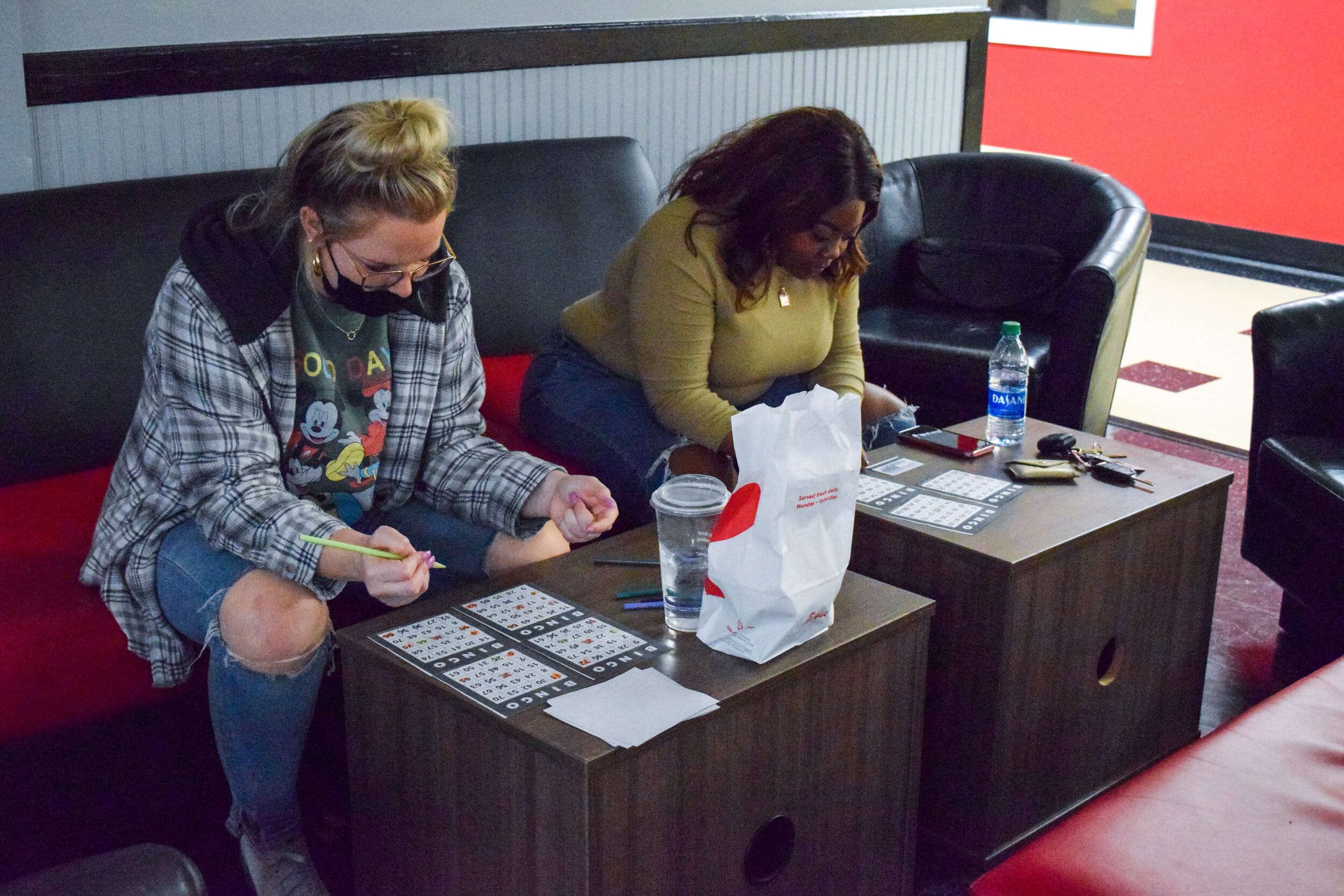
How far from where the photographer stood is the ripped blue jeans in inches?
62.0

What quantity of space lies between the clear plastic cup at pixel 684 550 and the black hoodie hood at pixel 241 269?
51 centimetres

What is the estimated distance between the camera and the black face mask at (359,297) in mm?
1652

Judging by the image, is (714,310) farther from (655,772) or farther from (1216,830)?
(1216,830)

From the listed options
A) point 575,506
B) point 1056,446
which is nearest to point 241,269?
point 575,506

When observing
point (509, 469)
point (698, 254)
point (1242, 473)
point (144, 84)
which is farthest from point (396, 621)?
point (1242, 473)

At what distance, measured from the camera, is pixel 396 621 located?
1.55 metres

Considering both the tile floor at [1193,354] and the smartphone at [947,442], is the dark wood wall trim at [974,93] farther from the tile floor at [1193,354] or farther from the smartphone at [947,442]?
the smartphone at [947,442]

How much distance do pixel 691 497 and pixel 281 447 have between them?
1.71 ft

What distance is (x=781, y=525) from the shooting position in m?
1.43

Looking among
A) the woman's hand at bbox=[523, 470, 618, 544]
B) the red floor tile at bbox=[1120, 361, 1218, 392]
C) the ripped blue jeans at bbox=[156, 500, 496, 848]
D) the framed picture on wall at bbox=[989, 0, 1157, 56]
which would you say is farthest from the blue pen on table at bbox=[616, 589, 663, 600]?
the framed picture on wall at bbox=[989, 0, 1157, 56]

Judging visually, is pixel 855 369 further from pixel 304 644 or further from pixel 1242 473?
pixel 1242 473

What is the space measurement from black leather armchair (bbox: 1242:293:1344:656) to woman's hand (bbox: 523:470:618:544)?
4.14 ft

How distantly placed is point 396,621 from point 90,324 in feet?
2.96

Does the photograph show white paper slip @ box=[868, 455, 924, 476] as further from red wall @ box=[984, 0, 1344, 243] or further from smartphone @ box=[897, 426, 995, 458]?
red wall @ box=[984, 0, 1344, 243]
